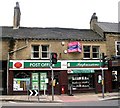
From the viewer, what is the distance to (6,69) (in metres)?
28.9

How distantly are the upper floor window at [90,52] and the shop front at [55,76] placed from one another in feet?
2.69

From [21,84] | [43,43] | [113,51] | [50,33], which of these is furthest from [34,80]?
[113,51]

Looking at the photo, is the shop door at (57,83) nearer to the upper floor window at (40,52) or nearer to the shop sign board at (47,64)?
the shop sign board at (47,64)

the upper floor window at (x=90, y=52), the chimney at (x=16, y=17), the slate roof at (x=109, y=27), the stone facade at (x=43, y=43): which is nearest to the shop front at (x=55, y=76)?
the stone facade at (x=43, y=43)

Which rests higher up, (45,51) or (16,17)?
(16,17)

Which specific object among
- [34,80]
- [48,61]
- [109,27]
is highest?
[109,27]

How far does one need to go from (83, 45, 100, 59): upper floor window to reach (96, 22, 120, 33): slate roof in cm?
231

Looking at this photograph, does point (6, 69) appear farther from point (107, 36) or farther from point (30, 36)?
point (107, 36)

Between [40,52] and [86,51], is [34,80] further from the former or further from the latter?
[86,51]

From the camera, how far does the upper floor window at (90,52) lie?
3033cm

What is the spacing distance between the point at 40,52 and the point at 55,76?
2880mm

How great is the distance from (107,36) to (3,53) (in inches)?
433

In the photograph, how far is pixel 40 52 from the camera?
29.4 meters

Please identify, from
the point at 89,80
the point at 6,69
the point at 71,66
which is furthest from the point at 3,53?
the point at 89,80
